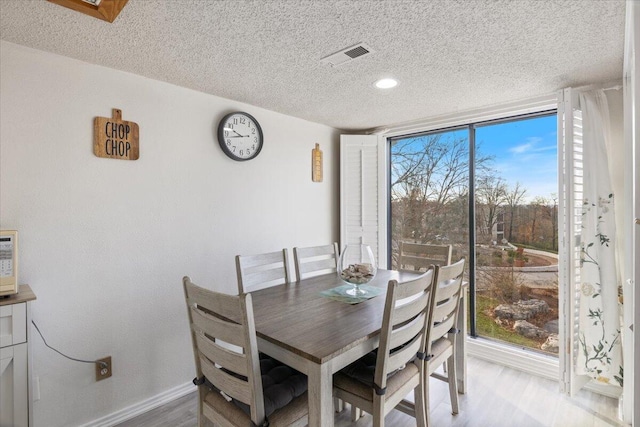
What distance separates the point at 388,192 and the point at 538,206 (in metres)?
1.37

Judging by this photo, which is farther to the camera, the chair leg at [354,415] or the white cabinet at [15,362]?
the chair leg at [354,415]

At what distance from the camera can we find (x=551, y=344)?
8.75 feet

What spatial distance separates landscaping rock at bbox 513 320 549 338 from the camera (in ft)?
8.89

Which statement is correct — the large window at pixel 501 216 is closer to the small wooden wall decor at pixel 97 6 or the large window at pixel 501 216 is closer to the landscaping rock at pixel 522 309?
the landscaping rock at pixel 522 309

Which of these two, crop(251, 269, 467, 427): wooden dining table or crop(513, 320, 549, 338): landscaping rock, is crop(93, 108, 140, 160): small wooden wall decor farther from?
crop(513, 320, 549, 338): landscaping rock

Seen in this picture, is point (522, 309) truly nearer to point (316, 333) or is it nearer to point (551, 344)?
point (551, 344)

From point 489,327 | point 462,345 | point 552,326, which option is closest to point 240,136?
point 462,345

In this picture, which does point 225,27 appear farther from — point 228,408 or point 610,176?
point 610,176

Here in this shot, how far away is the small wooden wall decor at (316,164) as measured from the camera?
3.26 meters

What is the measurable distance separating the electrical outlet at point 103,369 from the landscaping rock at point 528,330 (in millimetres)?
3059

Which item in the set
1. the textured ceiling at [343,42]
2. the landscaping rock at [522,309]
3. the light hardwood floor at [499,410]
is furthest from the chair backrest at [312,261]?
the landscaping rock at [522,309]

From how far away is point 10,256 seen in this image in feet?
4.83

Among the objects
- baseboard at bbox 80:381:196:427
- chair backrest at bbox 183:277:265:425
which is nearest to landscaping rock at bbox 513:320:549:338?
chair backrest at bbox 183:277:265:425

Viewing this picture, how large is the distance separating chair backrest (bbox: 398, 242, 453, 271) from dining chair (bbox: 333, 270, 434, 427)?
A: 0.97 meters
